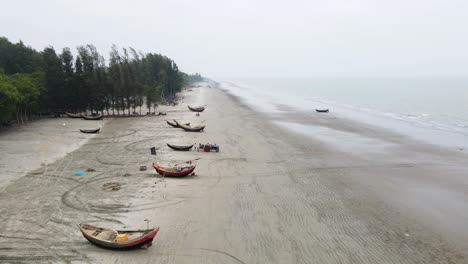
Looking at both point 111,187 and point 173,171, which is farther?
point 173,171

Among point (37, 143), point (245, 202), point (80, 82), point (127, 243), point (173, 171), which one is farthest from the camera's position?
point (80, 82)

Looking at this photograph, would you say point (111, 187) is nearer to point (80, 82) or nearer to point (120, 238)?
point (120, 238)

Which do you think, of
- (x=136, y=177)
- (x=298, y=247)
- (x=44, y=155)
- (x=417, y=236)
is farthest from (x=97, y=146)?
(x=417, y=236)

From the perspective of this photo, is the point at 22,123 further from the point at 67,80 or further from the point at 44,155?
the point at 44,155

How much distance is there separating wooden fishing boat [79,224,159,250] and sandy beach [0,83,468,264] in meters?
0.37

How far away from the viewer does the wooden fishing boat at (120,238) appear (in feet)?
46.8

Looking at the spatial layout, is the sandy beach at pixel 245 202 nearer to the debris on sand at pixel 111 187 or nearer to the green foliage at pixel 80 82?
the debris on sand at pixel 111 187

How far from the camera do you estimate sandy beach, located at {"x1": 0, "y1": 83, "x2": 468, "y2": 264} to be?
14766mm

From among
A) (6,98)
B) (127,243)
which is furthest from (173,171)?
(6,98)

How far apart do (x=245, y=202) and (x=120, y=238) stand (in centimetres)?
827

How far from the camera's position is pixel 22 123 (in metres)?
46.8

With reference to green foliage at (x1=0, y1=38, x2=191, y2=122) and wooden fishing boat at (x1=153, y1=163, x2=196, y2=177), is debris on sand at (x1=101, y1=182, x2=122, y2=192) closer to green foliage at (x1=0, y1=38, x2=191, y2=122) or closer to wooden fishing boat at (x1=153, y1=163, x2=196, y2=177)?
wooden fishing boat at (x1=153, y1=163, x2=196, y2=177)

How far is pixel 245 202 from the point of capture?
2023cm

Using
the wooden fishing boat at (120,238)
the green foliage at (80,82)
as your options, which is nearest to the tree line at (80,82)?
the green foliage at (80,82)
